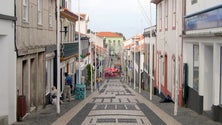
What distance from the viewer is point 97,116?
19.3 m

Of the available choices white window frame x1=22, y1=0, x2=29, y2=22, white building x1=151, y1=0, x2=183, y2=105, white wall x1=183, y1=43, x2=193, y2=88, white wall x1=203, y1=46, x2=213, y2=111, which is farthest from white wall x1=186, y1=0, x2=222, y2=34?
white window frame x1=22, y1=0, x2=29, y2=22

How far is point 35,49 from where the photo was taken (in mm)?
21594

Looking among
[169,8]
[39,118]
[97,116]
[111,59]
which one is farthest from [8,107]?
[111,59]

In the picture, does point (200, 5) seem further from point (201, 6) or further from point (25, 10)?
point (25, 10)

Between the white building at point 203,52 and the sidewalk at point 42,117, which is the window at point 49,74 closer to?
the sidewalk at point 42,117

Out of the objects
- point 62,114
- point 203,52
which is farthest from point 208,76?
point 62,114

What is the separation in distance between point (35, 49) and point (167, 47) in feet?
39.7

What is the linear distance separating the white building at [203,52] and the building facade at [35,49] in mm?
6748

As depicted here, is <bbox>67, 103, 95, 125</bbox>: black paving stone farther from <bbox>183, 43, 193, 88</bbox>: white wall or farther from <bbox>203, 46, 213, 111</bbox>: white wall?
<bbox>183, 43, 193, 88</bbox>: white wall

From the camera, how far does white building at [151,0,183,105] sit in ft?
83.2

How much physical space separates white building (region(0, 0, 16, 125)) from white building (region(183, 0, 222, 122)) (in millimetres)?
6716

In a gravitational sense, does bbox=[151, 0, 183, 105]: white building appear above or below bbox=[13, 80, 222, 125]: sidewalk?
above

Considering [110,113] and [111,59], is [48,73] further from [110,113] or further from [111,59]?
[111,59]

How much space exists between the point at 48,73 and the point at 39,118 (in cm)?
870
